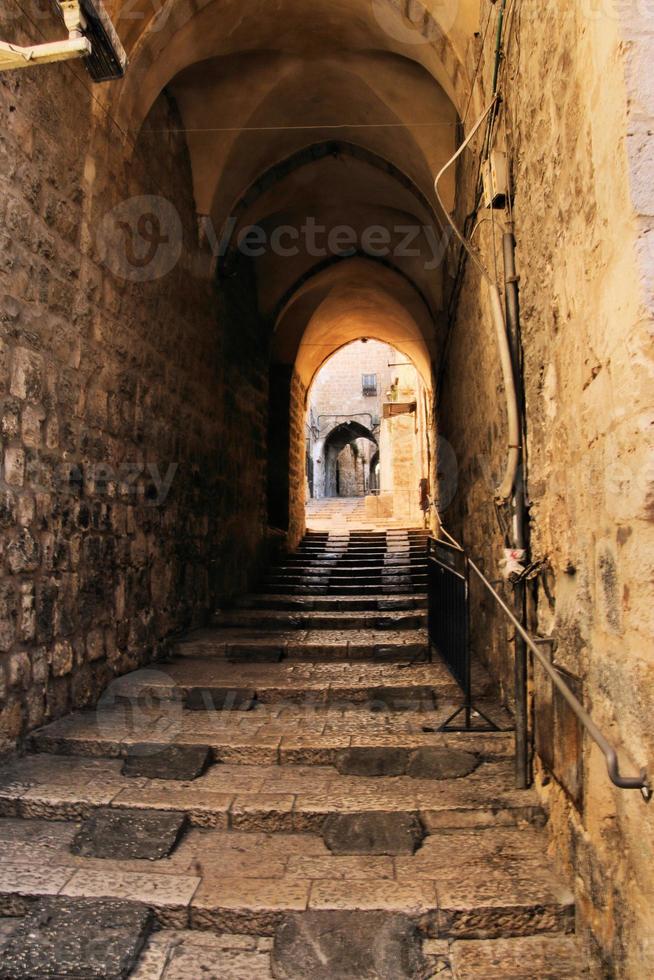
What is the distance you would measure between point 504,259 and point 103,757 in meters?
2.94

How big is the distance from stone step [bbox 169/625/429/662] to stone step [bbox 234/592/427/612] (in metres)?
1.00

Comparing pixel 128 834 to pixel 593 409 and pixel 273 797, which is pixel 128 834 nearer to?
pixel 273 797

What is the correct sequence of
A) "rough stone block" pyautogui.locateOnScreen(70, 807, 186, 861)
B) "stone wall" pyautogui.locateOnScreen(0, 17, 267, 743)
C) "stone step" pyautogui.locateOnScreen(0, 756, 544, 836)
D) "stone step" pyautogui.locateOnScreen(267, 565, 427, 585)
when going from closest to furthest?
"rough stone block" pyautogui.locateOnScreen(70, 807, 186, 861) → "stone step" pyautogui.locateOnScreen(0, 756, 544, 836) → "stone wall" pyautogui.locateOnScreen(0, 17, 267, 743) → "stone step" pyautogui.locateOnScreen(267, 565, 427, 585)

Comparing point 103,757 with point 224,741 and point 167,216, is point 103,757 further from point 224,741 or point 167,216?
point 167,216

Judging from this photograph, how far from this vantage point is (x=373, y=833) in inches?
98.9

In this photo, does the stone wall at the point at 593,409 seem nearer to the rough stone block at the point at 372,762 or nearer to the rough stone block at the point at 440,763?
the rough stone block at the point at 440,763

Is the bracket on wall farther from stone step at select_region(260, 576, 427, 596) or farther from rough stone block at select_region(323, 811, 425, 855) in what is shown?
stone step at select_region(260, 576, 427, 596)

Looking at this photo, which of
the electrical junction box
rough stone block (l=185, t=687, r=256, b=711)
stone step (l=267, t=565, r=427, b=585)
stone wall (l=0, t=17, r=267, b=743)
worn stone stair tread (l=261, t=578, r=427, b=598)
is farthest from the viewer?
stone step (l=267, t=565, r=427, b=585)

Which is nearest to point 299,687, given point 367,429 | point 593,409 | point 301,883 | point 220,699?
point 220,699

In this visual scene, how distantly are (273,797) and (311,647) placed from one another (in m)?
2.13

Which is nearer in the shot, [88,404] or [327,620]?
[88,404]

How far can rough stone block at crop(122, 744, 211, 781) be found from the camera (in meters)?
2.97

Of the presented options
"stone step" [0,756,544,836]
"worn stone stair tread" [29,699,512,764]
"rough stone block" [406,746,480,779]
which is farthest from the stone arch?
"stone step" [0,756,544,836]

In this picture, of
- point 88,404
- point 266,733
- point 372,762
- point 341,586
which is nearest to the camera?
point 372,762
